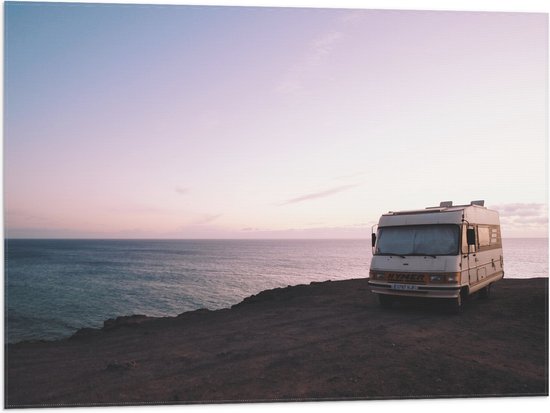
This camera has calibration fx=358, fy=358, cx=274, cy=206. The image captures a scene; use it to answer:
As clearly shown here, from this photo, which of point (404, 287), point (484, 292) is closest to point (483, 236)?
point (484, 292)

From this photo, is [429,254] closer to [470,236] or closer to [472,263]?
[470,236]

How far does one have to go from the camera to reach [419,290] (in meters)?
9.70

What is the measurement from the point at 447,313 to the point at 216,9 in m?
9.99

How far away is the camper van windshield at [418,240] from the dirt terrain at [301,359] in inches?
71.9

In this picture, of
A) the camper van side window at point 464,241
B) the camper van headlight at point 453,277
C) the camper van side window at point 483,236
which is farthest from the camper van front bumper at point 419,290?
the camper van side window at point 483,236

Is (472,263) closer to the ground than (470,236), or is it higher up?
closer to the ground

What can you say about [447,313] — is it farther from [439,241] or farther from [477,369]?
[477,369]

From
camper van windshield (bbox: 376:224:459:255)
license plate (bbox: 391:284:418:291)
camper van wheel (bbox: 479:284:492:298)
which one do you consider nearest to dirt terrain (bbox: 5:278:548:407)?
license plate (bbox: 391:284:418:291)

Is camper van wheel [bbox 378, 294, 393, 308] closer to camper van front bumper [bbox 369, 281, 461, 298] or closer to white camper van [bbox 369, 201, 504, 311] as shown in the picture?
white camper van [bbox 369, 201, 504, 311]

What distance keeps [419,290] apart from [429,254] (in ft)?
3.34

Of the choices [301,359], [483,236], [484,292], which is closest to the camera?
[301,359]

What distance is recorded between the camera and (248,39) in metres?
8.41

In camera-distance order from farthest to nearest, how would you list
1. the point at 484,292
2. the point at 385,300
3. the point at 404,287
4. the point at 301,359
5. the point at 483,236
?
the point at 484,292
the point at 483,236
the point at 385,300
the point at 404,287
the point at 301,359

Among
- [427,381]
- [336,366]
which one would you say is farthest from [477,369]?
[336,366]
